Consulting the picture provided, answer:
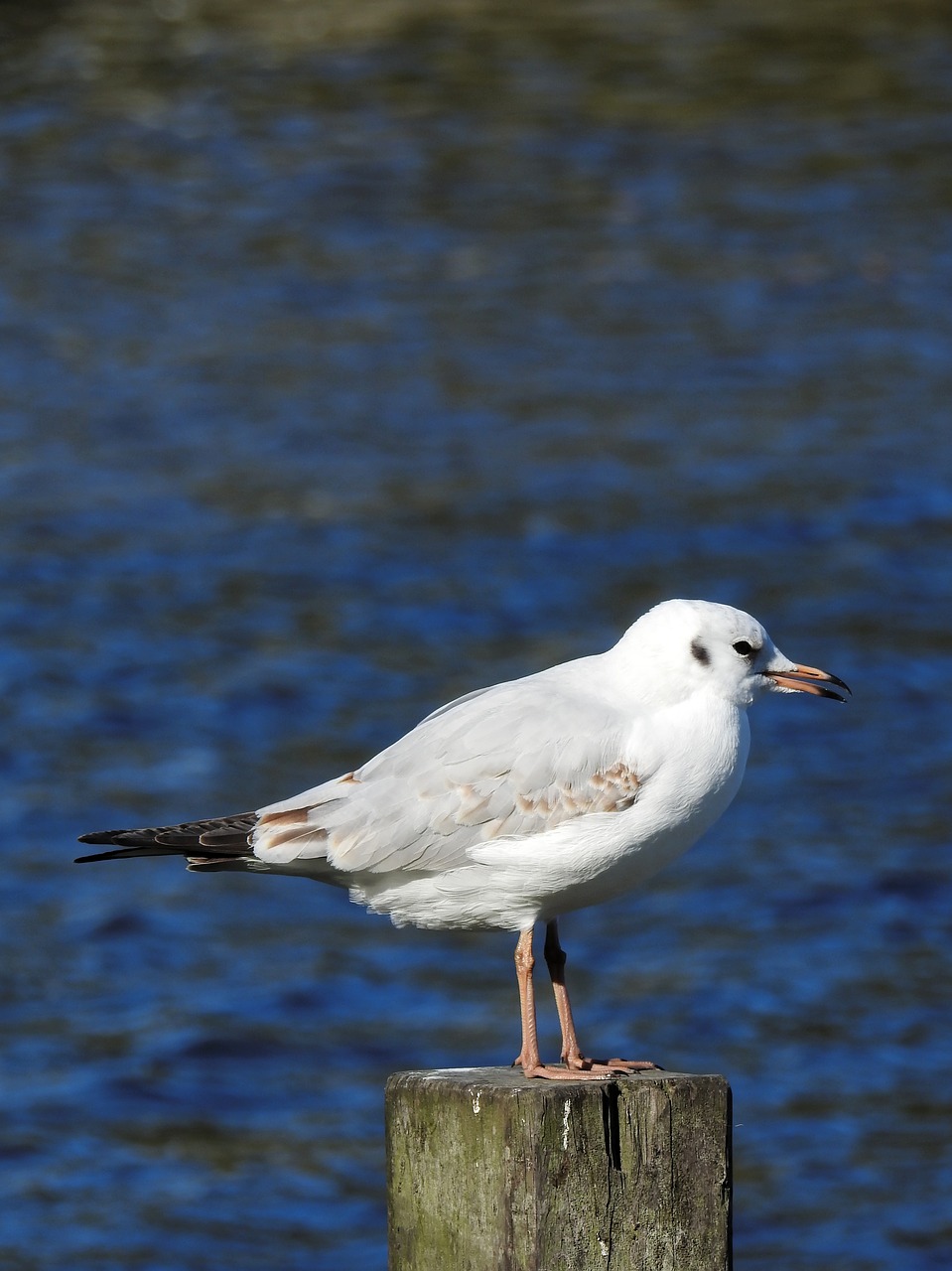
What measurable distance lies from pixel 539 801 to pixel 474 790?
0.48ft

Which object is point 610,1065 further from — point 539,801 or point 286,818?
point 286,818

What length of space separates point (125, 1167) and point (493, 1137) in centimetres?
622

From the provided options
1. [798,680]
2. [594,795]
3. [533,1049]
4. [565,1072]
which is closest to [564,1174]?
[565,1072]

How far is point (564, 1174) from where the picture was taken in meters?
3.81

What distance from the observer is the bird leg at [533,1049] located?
4.14 metres

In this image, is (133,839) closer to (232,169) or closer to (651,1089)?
(651,1089)

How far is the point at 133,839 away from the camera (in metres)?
4.53

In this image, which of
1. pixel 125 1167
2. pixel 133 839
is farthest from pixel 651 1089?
pixel 125 1167

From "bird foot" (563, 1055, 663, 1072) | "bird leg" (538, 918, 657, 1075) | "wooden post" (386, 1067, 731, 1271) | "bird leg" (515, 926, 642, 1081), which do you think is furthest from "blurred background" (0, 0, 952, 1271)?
"wooden post" (386, 1067, 731, 1271)

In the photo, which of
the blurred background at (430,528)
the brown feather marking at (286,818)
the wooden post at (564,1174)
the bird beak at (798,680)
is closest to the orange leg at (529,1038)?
the wooden post at (564,1174)

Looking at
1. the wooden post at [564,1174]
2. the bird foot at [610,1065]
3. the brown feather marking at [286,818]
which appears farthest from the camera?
the brown feather marking at [286,818]

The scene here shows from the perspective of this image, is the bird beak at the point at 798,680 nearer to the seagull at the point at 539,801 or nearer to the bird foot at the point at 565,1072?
the seagull at the point at 539,801

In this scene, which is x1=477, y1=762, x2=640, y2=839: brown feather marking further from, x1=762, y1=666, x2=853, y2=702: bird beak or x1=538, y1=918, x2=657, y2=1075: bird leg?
x1=762, y1=666, x2=853, y2=702: bird beak

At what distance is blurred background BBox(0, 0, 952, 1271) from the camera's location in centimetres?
1005
